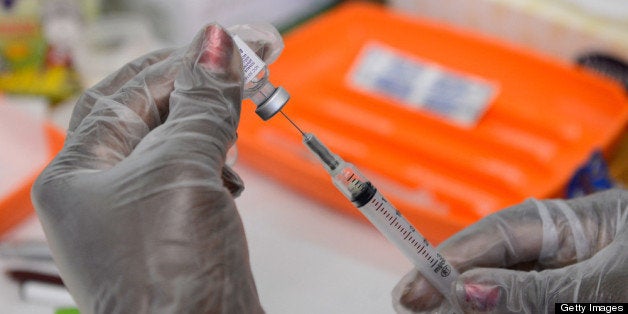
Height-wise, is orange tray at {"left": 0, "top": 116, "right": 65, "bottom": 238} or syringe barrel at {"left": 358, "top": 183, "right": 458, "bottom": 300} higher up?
syringe barrel at {"left": 358, "top": 183, "right": 458, "bottom": 300}

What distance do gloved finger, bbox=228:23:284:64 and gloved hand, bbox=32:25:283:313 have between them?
0.05 m

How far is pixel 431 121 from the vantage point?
40.9 inches

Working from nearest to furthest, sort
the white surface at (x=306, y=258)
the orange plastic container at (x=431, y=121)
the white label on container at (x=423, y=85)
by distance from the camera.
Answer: the white surface at (x=306, y=258), the orange plastic container at (x=431, y=121), the white label on container at (x=423, y=85)

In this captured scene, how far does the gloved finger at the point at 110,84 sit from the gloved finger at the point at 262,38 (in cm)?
7

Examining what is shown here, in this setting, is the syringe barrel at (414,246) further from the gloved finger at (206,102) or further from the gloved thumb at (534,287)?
the gloved finger at (206,102)

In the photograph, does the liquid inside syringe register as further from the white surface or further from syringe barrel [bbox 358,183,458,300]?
the white surface

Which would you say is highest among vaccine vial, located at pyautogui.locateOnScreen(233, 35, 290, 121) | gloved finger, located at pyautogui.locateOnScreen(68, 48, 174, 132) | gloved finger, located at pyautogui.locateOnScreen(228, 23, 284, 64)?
gloved finger, located at pyautogui.locateOnScreen(228, 23, 284, 64)

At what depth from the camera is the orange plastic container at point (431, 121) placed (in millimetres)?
930

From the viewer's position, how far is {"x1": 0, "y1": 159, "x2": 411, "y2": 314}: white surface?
758 millimetres

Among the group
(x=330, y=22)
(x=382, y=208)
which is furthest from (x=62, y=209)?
(x=330, y=22)

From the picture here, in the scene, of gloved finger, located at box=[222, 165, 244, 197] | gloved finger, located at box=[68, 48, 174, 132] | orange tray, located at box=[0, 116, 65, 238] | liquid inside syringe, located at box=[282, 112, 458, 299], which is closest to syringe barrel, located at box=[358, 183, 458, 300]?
liquid inside syringe, located at box=[282, 112, 458, 299]

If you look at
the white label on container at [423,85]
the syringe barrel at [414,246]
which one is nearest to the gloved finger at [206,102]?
the syringe barrel at [414,246]

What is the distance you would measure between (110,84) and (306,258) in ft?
1.16

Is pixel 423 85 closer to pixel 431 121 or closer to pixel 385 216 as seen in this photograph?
pixel 431 121
